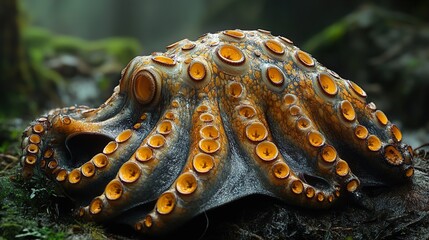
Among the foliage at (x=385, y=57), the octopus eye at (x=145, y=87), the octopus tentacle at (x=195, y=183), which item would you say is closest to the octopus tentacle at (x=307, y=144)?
the octopus tentacle at (x=195, y=183)

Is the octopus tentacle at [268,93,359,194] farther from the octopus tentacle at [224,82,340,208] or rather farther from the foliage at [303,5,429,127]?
the foliage at [303,5,429,127]

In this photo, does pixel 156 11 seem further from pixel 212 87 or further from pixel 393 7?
pixel 212 87

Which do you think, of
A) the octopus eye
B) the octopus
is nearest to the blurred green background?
the octopus

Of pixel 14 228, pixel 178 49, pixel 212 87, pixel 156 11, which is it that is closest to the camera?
pixel 14 228

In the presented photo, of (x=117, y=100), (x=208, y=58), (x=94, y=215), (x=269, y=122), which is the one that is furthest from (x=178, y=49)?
(x=94, y=215)

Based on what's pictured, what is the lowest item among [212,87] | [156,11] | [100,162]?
[100,162]

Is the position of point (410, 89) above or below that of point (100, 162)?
above

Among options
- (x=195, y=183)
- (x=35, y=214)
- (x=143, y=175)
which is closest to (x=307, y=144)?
(x=195, y=183)
